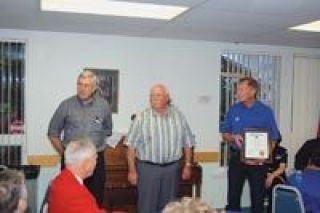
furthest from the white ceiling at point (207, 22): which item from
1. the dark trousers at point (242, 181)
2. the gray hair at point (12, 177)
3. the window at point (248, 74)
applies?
the gray hair at point (12, 177)

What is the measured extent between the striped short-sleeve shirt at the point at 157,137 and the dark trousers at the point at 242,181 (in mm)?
511

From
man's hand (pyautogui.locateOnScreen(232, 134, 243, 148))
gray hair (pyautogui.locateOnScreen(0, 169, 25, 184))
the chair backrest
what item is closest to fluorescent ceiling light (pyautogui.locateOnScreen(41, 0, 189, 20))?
man's hand (pyautogui.locateOnScreen(232, 134, 243, 148))

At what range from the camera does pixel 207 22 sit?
173 inches

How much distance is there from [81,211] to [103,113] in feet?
5.00

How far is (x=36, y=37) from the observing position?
513 cm

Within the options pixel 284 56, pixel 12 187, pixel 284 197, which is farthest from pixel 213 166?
pixel 12 187

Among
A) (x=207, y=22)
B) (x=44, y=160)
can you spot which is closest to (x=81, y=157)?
(x=207, y=22)

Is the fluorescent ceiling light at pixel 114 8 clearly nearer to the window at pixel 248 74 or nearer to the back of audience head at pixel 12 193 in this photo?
the window at pixel 248 74

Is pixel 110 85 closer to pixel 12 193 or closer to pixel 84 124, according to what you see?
pixel 84 124

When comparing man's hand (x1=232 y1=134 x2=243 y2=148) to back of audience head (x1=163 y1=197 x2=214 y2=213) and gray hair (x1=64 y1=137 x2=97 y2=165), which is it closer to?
gray hair (x1=64 y1=137 x2=97 y2=165)

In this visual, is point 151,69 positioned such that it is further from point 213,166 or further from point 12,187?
point 12,187

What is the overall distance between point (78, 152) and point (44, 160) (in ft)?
8.62

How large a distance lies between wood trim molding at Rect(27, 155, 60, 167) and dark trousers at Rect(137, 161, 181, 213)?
160 cm

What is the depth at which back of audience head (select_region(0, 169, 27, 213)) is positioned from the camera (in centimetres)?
187
